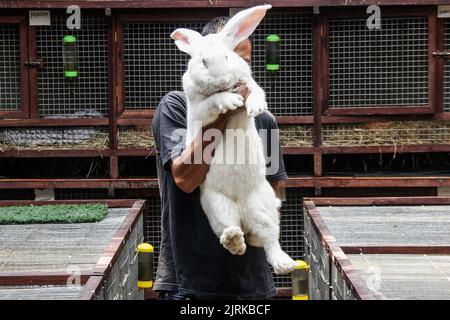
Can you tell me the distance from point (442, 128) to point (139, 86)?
2340 millimetres

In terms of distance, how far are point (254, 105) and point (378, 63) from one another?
4.13 m

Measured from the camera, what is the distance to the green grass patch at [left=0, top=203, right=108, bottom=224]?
570 cm

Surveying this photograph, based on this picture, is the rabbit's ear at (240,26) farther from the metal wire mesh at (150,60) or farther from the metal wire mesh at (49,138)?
the metal wire mesh at (49,138)

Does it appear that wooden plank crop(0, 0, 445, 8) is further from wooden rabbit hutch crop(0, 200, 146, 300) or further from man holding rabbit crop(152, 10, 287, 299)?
man holding rabbit crop(152, 10, 287, 299)

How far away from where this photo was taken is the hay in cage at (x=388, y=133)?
6.68 metres

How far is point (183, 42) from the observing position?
10.0ft

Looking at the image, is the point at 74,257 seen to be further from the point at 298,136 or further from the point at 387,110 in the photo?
the point at 387,110

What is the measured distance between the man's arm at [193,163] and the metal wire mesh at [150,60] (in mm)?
3784

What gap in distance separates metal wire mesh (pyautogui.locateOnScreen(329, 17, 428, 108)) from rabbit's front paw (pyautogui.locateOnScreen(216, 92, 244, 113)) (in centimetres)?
400

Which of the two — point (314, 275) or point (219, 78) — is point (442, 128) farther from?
point (219, 78)

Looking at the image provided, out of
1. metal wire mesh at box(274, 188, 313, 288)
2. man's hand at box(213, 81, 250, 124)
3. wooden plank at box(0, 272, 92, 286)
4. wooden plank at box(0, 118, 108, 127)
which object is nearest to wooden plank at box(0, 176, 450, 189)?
metal wire mesh at box(274, 188, 313, 288)

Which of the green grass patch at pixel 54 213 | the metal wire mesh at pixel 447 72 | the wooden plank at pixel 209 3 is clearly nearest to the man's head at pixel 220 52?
the green grass patch at pixel 54 213

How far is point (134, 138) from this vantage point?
674 centimetres

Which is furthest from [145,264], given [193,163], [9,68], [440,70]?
[440,70]
